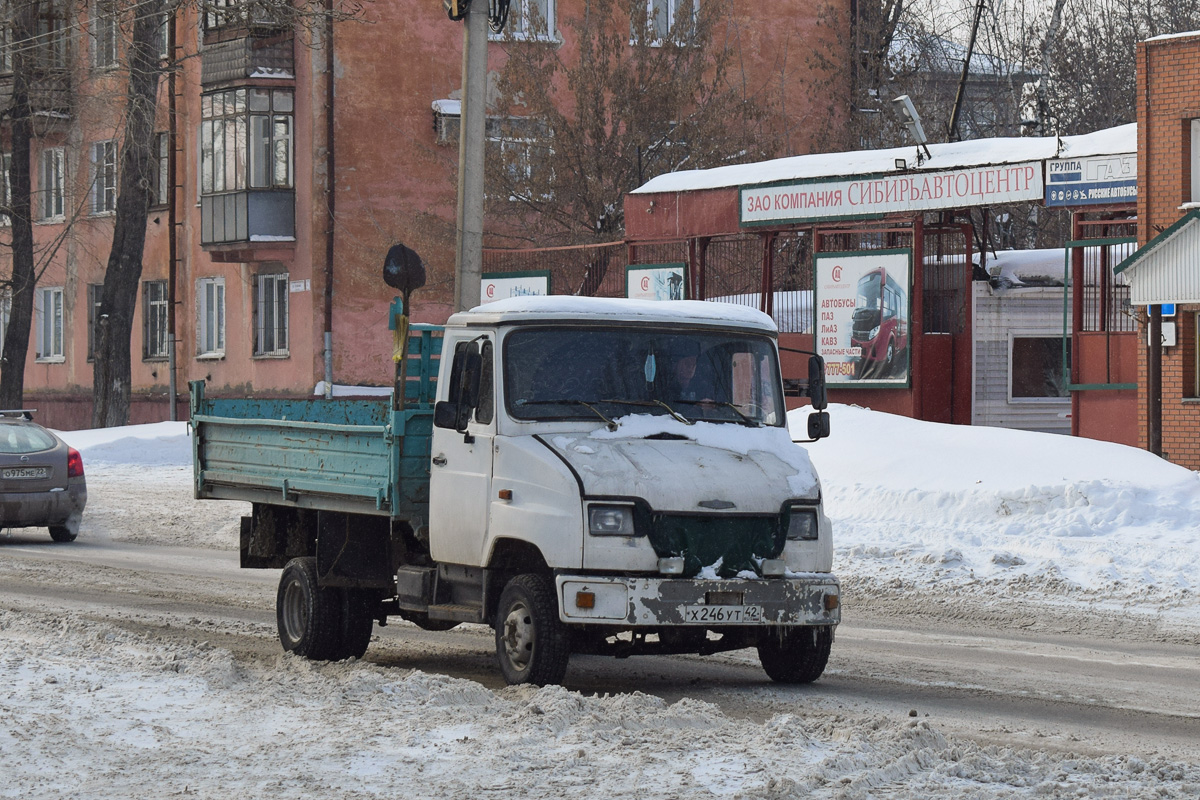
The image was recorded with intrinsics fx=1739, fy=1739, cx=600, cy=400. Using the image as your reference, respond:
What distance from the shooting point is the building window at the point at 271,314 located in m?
37.2

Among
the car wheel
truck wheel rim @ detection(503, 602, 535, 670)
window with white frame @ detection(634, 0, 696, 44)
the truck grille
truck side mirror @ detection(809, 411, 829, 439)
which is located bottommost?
the car wheel

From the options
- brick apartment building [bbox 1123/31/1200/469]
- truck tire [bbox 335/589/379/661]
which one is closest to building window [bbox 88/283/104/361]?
brick apartment building [bbox 1123/31/1200/469]

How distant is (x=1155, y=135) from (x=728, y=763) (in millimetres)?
16480

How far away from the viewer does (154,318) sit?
41.1m

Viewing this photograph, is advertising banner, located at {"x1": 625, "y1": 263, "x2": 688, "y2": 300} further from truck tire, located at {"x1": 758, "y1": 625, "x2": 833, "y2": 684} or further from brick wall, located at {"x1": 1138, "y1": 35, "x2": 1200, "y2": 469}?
truck tire, located at {"x1": 758, "y1": 625, "x2": 833, "y2": 684}

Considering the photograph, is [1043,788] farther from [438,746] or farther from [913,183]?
[913,183]

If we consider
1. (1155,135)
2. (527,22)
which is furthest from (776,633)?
(527,22)

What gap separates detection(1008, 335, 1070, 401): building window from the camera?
79.9 feet

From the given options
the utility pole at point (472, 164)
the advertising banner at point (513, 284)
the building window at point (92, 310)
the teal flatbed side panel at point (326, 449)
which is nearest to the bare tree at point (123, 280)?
the advertising banner at point (513, 284)

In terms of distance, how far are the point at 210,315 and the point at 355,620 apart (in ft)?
99.1

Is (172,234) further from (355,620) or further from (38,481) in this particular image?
(355,620)

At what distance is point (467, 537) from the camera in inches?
357

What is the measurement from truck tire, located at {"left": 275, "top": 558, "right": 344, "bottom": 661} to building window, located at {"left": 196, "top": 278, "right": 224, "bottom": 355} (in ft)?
95.9

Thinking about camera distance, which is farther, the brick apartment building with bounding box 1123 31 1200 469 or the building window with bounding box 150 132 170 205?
the building window with bounding box 150 132 170 205
